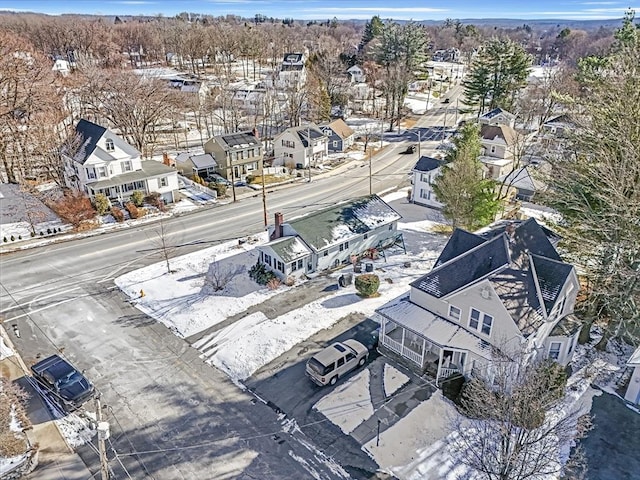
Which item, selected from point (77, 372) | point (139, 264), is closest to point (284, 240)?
point (139, 264)

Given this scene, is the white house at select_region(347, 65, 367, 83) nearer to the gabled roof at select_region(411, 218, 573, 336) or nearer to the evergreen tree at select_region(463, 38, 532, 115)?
the evergreen tree at select_region(463, 38, 532, 115)

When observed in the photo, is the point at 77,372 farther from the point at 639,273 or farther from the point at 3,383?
the point at 639,273

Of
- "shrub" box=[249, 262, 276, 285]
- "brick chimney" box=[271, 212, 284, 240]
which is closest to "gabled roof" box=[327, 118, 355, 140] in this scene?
"brick chimney" box=[271, 212, 284, 240]

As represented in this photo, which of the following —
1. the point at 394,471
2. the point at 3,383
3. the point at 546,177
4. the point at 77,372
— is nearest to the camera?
the point at 394,471

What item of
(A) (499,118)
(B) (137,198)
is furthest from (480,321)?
(A) (499,118)

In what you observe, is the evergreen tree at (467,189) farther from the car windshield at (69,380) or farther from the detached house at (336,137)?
the detached house at (336,137)

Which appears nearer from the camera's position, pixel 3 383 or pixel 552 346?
pixel 3 383

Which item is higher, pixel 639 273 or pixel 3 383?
pixel 639 273
